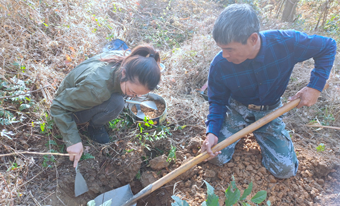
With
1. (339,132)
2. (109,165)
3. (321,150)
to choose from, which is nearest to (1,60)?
(109,165)

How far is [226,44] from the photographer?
4.86 feet

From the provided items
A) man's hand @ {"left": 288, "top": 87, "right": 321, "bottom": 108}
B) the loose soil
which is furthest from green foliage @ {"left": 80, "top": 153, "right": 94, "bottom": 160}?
man's hand @ {"left": 288, "top": 87, "right": 321, "bottom": 108}

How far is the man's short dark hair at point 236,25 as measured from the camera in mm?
1419

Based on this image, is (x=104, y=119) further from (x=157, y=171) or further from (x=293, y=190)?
(x=293, y=190)

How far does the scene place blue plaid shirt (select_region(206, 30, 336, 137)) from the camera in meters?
1.73

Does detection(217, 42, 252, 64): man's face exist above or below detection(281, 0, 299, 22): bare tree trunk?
above

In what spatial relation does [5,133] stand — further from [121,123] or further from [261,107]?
[261,107]

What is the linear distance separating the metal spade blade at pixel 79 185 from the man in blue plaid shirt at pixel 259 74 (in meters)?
1.05

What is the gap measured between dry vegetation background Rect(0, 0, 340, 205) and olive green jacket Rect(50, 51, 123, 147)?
0.33 meters

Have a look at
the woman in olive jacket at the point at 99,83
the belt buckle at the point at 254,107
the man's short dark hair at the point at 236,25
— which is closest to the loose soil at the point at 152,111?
the woman in olive jacket at the point at 99,83

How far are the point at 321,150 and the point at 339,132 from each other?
→ 56 centimetres

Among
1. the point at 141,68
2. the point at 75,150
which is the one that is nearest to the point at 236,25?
the point at 141,68

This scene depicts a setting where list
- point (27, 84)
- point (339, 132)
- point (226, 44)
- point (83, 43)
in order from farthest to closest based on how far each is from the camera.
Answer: point (83, 43) → point (339, 132) → point (27, 84) → point (226, 44)

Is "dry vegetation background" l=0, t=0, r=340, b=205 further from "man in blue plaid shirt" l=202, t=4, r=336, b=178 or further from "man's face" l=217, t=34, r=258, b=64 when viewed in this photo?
"man's face" l=217, t=34, r=258, b=64
